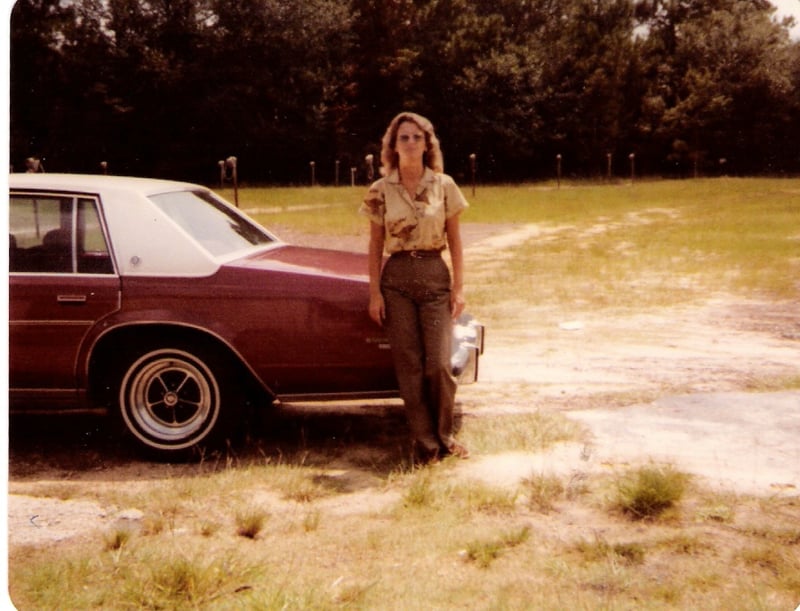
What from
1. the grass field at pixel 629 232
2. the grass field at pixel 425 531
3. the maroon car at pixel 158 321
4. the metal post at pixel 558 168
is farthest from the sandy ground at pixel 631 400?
the metal post at pixel 558 168

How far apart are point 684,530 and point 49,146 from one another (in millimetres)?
2905

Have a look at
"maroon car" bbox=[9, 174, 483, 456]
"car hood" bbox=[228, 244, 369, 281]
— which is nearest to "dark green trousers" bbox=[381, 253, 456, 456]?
"maroon car" bbox=[9, 174, 483, 456]

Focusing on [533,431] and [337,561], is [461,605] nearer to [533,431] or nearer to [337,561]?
[337,561]

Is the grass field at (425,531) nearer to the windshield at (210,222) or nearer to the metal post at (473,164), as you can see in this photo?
the metal post at (473,164)

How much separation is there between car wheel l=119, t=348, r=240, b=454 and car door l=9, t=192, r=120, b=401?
26cm

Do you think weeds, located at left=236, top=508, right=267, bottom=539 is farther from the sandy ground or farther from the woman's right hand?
the woman's right hand

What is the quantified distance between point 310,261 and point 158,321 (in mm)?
773

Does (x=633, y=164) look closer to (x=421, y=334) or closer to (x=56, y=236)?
(x=421, y=334)

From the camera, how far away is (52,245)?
12.2 feet

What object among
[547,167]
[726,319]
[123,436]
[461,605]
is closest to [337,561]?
[461,605]

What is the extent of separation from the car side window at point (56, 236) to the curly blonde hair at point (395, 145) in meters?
1.27

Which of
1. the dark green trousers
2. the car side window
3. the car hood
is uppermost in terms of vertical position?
the car side window

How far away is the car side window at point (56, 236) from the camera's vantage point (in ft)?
12.0

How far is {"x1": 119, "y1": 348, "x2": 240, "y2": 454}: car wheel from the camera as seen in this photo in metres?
3.72
